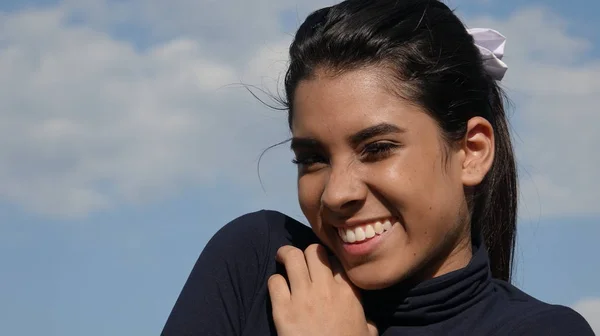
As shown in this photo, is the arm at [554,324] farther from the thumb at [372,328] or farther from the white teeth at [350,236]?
the white teeth at [350,236]

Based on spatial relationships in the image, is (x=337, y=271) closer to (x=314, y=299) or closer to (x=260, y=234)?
(x=314, y=299)

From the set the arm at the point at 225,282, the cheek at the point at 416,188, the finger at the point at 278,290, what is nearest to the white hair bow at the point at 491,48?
the cheek at the point at 416,188

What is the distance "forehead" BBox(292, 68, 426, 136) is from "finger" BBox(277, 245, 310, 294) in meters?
0.45

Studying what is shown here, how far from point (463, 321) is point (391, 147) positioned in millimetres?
713

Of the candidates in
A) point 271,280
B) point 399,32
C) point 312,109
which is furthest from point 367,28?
point 271,280

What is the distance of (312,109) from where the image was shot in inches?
139

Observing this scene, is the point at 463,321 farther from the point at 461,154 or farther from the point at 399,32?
the point at 399,32

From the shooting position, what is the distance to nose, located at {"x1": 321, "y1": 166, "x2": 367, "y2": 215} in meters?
3.41

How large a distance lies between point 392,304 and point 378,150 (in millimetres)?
600

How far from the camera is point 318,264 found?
3.66 meters

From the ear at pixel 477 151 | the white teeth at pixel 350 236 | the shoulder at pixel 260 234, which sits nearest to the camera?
the white teeth at pixel 350 236

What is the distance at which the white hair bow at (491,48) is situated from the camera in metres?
4.13

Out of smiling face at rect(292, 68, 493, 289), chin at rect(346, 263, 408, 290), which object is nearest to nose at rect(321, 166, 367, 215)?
smiling face at rect(292, 68, 493, 289)

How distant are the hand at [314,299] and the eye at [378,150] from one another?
49cm
